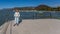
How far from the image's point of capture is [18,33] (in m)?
10.1

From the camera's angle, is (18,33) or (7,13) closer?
(18,33)

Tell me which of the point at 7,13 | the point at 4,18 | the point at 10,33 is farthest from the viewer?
the point at 7,13

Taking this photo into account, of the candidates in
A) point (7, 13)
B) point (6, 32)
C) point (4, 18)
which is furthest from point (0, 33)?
point (7, 13)

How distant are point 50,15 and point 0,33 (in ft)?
34.6

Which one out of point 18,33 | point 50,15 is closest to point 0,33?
point 18,33

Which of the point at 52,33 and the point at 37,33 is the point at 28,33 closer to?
the point at 37,33

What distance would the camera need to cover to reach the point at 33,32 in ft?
34.3

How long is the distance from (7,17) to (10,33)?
7.17 m

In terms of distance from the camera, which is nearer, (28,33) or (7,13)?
(28,33)

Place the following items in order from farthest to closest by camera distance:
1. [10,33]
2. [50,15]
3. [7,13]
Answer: [50,15]
[7,13]
[10,33]

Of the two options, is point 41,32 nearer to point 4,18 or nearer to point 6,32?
point 6,32

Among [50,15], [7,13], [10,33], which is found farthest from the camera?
[50,15]

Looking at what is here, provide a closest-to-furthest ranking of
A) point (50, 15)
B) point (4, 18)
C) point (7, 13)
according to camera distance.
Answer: point (4, 18) → point (7, 13) → point (50, 15)

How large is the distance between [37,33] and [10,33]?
150 centimetres
